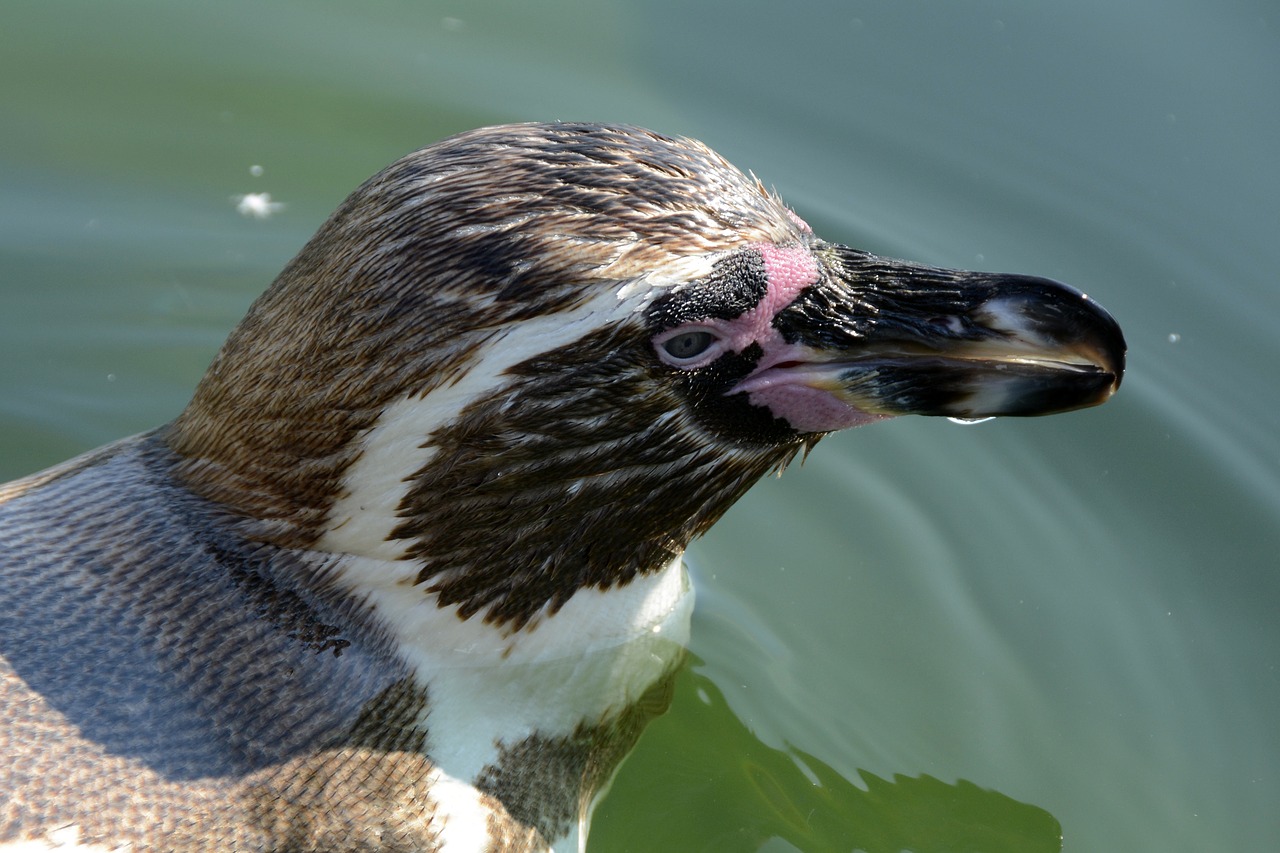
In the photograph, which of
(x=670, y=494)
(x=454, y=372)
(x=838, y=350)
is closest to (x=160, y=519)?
(x=454, y=372)

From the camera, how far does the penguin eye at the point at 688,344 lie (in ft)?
10.7

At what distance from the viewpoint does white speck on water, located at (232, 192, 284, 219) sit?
21.0ft

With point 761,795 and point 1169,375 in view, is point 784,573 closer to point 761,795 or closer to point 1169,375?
point 761,795

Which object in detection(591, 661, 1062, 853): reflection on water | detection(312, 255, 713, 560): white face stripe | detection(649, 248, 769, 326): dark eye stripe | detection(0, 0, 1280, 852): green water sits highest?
detection(649, 248, 769, 326): dark eye stripe

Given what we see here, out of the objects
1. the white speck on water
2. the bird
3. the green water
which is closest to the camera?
the bird

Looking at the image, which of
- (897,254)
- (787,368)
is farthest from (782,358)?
(897,254)

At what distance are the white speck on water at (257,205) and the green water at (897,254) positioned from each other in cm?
4

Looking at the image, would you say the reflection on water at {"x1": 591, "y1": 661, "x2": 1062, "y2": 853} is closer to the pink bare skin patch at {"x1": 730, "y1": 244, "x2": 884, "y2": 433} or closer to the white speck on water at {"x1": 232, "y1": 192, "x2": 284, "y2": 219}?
the pink bare skin patch at {"x1": 730, "y1": 244, "x2": 884, "y2": 433}

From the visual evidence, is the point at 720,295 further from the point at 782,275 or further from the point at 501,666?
the point at 501,666

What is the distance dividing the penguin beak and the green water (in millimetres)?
1744

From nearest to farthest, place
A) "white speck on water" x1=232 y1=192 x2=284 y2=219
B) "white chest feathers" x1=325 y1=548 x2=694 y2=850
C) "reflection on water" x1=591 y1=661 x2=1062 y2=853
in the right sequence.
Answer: "white chest feathers" x1=325 y1=548 x2=694 y2=850 → "reflection on water" x1=591 y1=661 x2=1062 y2=853 → "white speck on water" x1=232 y1=192 x2=284 y2=219

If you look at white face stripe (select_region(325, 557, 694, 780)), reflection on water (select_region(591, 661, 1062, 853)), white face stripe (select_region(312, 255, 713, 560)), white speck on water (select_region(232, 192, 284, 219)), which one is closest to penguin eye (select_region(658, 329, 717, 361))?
white face stripe (select_region(312, 255, 713, 560))

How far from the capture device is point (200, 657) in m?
3.26

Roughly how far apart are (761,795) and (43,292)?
11.6 feet
